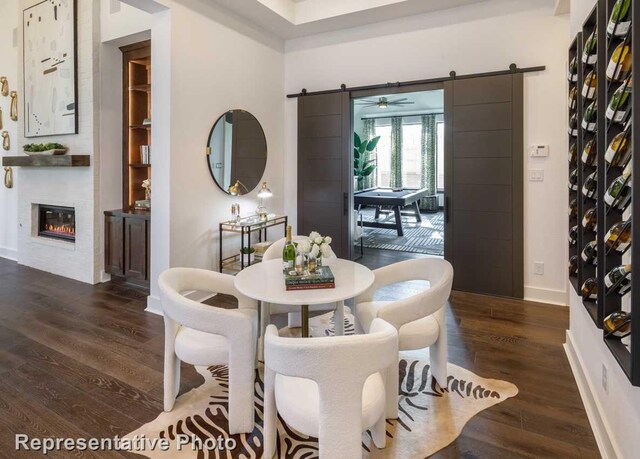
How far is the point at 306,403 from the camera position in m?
1.57

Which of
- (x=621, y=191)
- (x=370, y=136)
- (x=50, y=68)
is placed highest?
(x=370, y=136)

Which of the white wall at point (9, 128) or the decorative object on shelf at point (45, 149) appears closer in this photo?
the decorative object on shelf at point (45, 149)

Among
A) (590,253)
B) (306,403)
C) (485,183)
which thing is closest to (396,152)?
(485,183)

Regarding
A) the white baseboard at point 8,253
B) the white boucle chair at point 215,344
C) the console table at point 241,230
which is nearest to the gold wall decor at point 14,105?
the white baseboard at point 8,253

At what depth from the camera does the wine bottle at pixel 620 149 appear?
144 centimetres

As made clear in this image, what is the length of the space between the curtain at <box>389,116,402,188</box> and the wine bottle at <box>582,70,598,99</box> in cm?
902

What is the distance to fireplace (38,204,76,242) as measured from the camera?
4949 mm

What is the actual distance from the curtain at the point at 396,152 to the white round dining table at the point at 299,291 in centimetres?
879

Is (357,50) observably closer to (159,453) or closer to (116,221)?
(116,221)

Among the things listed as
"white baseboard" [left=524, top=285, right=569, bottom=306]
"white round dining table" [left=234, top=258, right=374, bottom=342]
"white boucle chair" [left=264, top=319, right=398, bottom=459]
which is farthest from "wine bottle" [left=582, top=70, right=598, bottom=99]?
"white baseboard" [left=524, top=285, right=569, bottom=306]

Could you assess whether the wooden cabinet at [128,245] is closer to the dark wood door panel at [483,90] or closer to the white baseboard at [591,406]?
the dark wood door panel at [483,90]

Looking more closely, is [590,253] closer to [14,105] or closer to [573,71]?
[573,71]

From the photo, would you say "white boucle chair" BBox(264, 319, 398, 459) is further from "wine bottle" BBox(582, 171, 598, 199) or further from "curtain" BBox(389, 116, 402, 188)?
"curtain" BBox(389, 116, 402, 188)

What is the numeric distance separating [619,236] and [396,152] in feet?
32.4
